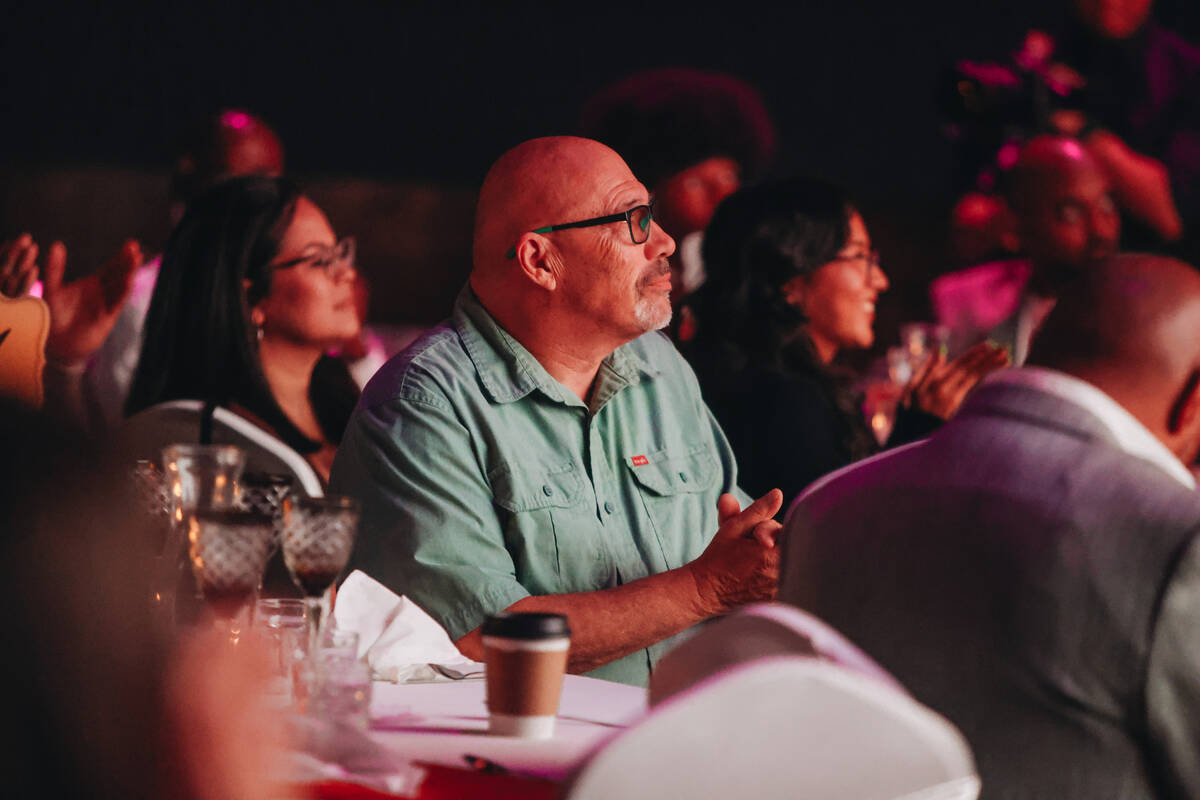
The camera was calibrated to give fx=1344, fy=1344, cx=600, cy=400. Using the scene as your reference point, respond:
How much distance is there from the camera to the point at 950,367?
3.11 metres

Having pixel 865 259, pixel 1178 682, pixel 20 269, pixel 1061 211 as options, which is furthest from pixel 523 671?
pixel 1061 211

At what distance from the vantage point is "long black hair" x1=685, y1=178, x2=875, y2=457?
3.19 meters

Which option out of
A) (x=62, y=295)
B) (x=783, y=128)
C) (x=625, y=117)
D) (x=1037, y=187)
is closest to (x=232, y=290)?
(x=62, y=295)

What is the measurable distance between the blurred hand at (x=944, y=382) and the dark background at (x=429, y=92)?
3.45 meters

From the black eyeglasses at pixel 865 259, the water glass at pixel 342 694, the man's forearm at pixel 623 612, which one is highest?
the black eyeglasses at pixel 865 259

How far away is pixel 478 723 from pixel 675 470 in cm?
104

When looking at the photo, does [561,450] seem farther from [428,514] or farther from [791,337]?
[791,337]

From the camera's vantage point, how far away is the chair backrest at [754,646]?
38.8 inches

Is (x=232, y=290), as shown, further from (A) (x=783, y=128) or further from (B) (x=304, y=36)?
(A) (x=783, y=128)

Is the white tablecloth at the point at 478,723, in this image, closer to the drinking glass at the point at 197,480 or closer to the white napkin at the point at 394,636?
the white napkin at the point at 394,636

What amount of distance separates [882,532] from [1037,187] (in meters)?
3.48

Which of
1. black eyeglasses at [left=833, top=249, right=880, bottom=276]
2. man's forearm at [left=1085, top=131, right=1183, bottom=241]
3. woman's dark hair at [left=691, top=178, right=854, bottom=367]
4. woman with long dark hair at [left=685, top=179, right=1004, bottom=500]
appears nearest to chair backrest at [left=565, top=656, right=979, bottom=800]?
woman with long dark hair at [left=685, top=179, right=1004, bottom=500]

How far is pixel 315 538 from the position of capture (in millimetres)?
1384

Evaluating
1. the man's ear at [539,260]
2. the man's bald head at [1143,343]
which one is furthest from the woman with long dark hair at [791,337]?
the man's bald head at [1143,343]
